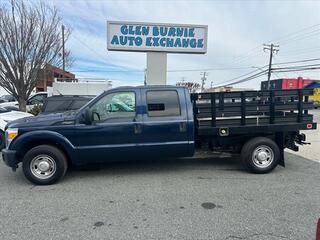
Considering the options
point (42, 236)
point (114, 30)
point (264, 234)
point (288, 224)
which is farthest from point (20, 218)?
point (114, 30)

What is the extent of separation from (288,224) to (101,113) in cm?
366

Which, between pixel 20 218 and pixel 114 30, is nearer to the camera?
pixel 20 218

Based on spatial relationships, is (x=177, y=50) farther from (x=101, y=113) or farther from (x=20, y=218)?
(x=20, y=218)

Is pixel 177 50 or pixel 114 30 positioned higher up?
pixel 114 30

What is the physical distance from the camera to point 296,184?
16.2ft

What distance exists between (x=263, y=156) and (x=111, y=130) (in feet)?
10.9

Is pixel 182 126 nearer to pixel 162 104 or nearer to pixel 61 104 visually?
pixel 162 104

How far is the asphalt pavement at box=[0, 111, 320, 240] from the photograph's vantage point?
324 centimetres

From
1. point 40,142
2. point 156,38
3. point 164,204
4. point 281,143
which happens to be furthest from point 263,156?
point 156,38

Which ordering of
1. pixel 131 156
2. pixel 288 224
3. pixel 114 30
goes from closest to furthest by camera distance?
pixel 288 224 < pixel 131 156 < pixel 114 30

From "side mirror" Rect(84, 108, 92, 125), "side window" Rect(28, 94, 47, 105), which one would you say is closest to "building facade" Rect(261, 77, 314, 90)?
"side window" Rect(28, 94, 47, 105)

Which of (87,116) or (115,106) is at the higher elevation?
(115,106)

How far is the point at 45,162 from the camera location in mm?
4898

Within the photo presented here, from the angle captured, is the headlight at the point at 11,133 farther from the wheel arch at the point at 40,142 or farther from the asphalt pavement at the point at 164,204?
the asphalt pavement at the point at 164,204
